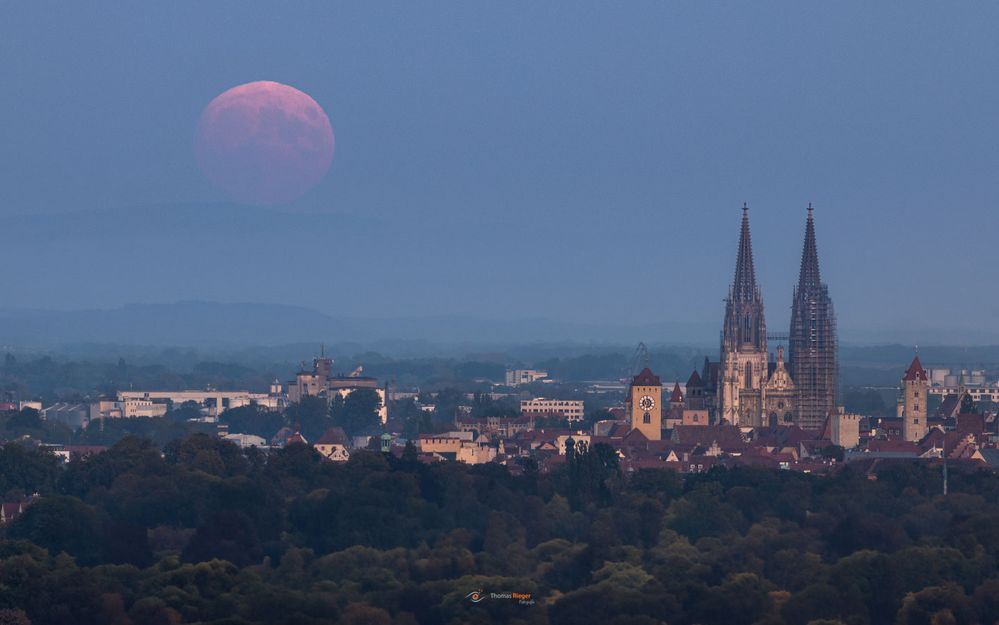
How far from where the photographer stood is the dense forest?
217 ft

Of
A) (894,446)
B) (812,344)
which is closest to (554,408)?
(812,344)

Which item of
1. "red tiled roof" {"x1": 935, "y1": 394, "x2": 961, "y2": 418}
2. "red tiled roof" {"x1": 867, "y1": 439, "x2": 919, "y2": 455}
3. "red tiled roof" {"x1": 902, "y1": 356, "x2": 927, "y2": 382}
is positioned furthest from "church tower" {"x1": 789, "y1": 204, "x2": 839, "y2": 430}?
"red tiled roof" {"x1": 867, "y1": 439, "x2": 919, "y2": 455}

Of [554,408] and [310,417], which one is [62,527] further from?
[554,408]

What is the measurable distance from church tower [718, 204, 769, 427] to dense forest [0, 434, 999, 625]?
3289 cm

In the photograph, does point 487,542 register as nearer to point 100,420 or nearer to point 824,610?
point 824,610

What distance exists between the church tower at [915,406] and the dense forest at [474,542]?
2207 cm

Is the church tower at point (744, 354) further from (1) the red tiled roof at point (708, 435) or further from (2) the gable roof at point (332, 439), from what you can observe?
(2) the gable roof at point (332, 439)

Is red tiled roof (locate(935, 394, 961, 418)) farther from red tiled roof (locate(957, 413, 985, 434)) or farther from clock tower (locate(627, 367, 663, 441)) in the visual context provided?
clock tower (locate(627, 367, 663, 441))

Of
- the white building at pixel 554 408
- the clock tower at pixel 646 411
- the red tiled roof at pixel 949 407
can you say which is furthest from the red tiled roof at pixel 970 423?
the white building at pixel 554 408

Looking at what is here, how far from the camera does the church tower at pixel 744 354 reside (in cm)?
14138

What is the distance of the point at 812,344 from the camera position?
146 metres

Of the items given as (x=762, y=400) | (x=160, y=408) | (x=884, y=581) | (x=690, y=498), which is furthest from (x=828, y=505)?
(x=160, y=408)

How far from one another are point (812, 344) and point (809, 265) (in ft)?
16.0

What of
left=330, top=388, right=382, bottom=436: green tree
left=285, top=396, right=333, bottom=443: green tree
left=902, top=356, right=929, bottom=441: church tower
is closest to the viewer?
left=902, top=356, right=929, bottom=441: church tower
